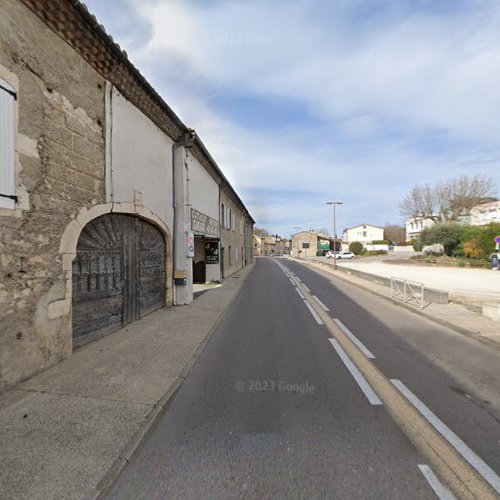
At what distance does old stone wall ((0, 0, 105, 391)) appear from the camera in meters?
3.64

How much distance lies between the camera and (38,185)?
4.08 metres

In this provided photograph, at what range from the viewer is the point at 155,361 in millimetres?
4578

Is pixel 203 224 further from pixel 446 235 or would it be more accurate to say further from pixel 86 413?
pixel 446 235

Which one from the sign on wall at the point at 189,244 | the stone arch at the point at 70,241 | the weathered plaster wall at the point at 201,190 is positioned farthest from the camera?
the weathered plaster wall at the point at 201,190

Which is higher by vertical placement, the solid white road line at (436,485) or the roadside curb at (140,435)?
the roadside curb at (140,435)

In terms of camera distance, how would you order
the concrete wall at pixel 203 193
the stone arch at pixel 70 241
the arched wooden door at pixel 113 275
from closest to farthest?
1. the stone arch at pixel 70 241
2. the arched wooden door at pixel 113 275
3. the concrete wall at pixel 203 193

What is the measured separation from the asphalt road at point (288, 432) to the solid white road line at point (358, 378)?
0.07 metres

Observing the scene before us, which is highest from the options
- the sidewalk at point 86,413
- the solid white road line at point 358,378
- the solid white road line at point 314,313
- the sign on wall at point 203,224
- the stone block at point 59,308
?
the sign on wall at point 203,224

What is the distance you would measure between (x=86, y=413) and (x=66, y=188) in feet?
11.3

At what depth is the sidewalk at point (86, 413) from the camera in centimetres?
222

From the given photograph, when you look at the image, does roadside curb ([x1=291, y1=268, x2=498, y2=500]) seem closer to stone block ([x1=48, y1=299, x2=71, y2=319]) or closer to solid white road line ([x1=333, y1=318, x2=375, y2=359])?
solid white road line ([x1=333, y1=318, x2=375, y2=359])

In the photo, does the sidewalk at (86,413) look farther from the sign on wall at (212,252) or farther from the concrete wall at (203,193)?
the sign on wall at (212,252)

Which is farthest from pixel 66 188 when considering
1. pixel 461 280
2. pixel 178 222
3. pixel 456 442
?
pixel 461 280

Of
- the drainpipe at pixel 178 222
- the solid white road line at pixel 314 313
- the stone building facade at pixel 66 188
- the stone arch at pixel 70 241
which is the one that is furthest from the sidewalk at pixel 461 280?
the stone arch at pixel 70 241
